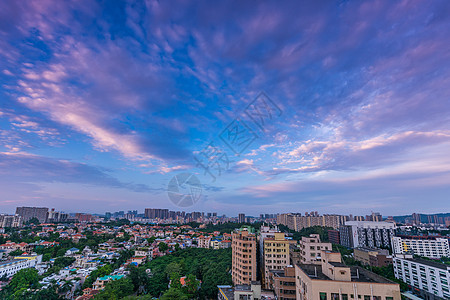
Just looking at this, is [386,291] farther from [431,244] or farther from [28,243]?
[28,243]

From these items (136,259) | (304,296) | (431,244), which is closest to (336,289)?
(304,296)

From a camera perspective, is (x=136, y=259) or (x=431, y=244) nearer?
(x=136, y=259)

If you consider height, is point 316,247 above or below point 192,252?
above

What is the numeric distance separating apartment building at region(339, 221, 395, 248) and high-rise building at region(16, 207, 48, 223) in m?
63.7

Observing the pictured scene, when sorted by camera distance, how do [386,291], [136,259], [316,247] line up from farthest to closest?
1. [136,259]
2. [316,247]
3. [386,291]

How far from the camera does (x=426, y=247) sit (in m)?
21.6

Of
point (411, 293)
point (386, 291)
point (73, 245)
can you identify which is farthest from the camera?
point (73, 245)

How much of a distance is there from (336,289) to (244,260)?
7690 millimetres

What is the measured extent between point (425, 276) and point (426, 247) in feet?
39.7

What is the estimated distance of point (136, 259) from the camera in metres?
19.8

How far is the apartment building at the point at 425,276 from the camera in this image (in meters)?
11.5

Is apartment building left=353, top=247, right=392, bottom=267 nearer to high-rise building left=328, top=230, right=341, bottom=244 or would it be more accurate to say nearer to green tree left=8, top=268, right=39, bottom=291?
high-rise building left=328, top=230, right=341, bottom=244

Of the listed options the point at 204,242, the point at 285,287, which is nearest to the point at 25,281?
the point at 285,287

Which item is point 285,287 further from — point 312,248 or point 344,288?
point 312,248
